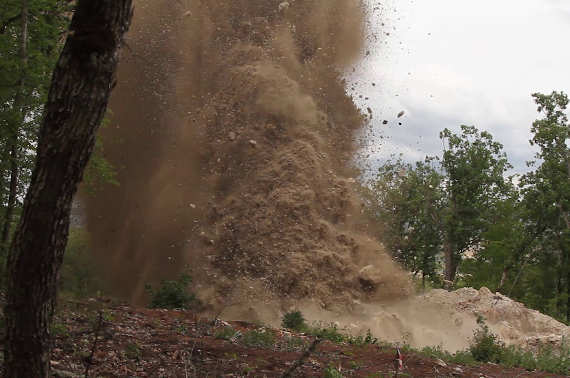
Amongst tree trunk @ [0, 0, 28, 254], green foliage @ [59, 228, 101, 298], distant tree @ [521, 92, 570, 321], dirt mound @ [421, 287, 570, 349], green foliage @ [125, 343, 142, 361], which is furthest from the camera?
distant tree @ [521, 92, 570, 321]

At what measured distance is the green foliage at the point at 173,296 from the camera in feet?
42.5

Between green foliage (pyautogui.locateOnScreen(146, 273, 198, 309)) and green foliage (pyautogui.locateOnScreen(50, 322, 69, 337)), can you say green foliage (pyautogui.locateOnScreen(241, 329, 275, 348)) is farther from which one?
green foliage (pyautogui.locateOnScreen(146, 273, 198, 309))

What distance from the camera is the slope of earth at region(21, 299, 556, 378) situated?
582 centimetres

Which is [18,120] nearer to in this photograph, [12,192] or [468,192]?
[12,192]

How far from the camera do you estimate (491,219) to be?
91.7ft

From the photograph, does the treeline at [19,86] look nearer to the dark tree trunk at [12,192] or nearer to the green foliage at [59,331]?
the dark tree trunk at [12,192]

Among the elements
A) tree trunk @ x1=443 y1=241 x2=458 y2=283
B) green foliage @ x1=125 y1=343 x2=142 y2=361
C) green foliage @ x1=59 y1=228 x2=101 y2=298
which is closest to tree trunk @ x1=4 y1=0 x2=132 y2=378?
green foliage @ x1=125 y1=343 x2=142 y2=361

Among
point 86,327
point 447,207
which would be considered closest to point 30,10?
point 86,327

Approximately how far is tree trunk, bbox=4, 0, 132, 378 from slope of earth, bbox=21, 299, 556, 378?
1222 mm

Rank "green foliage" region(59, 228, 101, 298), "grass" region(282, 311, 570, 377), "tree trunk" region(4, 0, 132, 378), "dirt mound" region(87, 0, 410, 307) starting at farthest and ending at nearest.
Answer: "dirt mound" region(87, 0, 410, 307) < "green foliage" region(59, 228, 101, 298) < "grass" region(282, 311, 570, 377) < "tree trunk" region(4, 0, 132, 378)

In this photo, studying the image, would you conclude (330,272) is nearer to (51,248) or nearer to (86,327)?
(86,327)

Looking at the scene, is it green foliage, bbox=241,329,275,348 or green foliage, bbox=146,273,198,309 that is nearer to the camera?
green foliage, bbox=241,329,275,348

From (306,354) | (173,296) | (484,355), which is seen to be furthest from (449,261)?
(306,354)

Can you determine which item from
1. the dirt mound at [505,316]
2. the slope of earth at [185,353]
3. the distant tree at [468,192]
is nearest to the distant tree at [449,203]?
the distant tree at [468,192]
